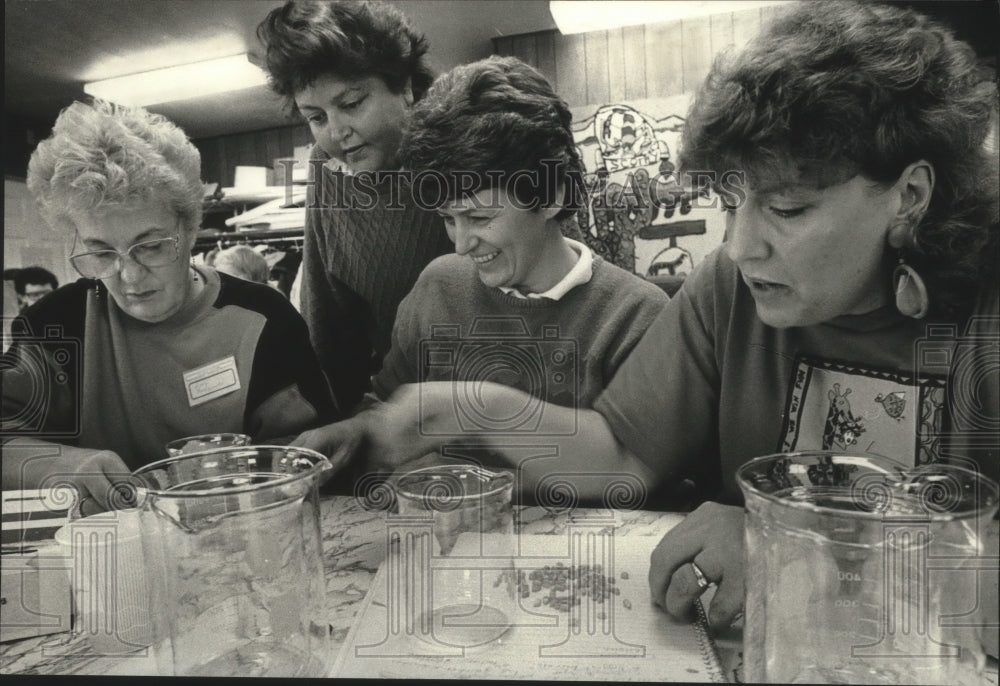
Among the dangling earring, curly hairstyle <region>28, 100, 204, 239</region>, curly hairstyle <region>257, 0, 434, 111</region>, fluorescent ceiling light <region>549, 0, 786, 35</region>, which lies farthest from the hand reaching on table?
the dangling earring

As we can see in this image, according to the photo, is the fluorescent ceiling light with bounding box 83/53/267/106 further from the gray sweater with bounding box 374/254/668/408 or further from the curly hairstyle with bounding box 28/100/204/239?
the gray sweater with bounding box 374/254/668/408

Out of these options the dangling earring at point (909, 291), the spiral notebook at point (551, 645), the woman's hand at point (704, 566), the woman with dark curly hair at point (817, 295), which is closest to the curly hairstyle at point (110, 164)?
the woman with dark curly hair at point (817, 295)

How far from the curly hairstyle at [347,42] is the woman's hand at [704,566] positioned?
0.56 m

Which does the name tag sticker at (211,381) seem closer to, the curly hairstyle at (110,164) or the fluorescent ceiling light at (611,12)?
the curly hairstyle at (110,164)

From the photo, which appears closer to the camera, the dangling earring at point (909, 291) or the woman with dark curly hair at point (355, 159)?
the dangling earring at point (909, 291)

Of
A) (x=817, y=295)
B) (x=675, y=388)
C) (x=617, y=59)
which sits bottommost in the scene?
(x=675, y=388)

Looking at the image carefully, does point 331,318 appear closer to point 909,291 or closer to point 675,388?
point 675,388

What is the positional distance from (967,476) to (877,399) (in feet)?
0.35

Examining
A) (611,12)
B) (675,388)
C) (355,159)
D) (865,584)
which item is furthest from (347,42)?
(865,584)

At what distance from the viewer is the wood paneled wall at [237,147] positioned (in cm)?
79

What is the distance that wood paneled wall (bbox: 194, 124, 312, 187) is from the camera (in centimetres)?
79

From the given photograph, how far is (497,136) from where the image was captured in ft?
2.44

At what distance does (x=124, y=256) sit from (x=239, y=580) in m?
0.40

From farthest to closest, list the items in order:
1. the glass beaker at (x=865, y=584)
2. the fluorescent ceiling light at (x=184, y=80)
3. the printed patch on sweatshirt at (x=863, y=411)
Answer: the fluorescent ceiling light at (x=184, y=80) → the printed patch on sweatshirt at (x=863, y=411) → the glass beaker at (x=865, y=584)
